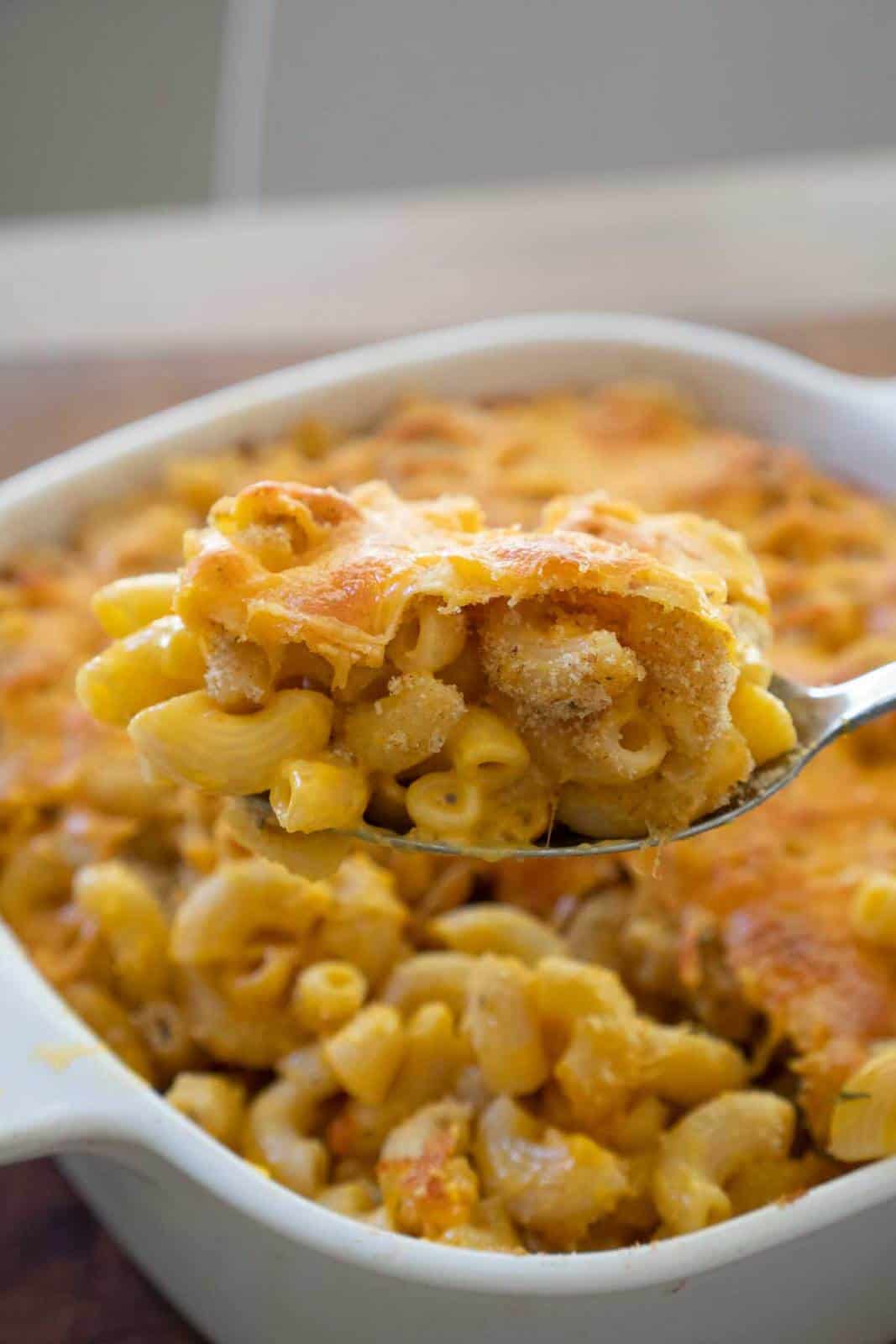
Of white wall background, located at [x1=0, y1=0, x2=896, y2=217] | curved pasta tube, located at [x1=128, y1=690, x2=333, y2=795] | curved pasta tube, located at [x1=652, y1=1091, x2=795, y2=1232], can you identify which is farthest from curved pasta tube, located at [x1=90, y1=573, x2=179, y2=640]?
white wall background, located at [x1=0, y1=0, x2=896, y2=217]

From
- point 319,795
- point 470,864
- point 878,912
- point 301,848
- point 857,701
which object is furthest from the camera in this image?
point 470,864

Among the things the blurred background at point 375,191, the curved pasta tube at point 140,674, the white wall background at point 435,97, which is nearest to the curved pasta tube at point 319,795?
the curved pasta tube at point 140,674

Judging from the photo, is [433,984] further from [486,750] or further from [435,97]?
[435,97]

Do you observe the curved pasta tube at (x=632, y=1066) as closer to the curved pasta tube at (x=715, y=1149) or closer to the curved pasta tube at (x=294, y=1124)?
the curved pasta tube at (x=715, y=1149)

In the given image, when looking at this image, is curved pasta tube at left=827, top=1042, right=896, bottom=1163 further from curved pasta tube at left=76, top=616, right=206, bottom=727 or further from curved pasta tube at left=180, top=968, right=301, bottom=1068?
curved pasta tube at left=76, top=616, right=206, bottom=727

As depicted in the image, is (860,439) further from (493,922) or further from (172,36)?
(172,36)


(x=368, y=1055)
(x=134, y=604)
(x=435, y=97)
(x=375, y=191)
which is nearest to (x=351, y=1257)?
(x=368, y=1055)

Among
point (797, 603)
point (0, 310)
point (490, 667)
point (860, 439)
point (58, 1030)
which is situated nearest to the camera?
point (490, 667)

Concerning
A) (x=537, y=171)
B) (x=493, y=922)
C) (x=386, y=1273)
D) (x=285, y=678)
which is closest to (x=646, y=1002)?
(x=493, y=922)
